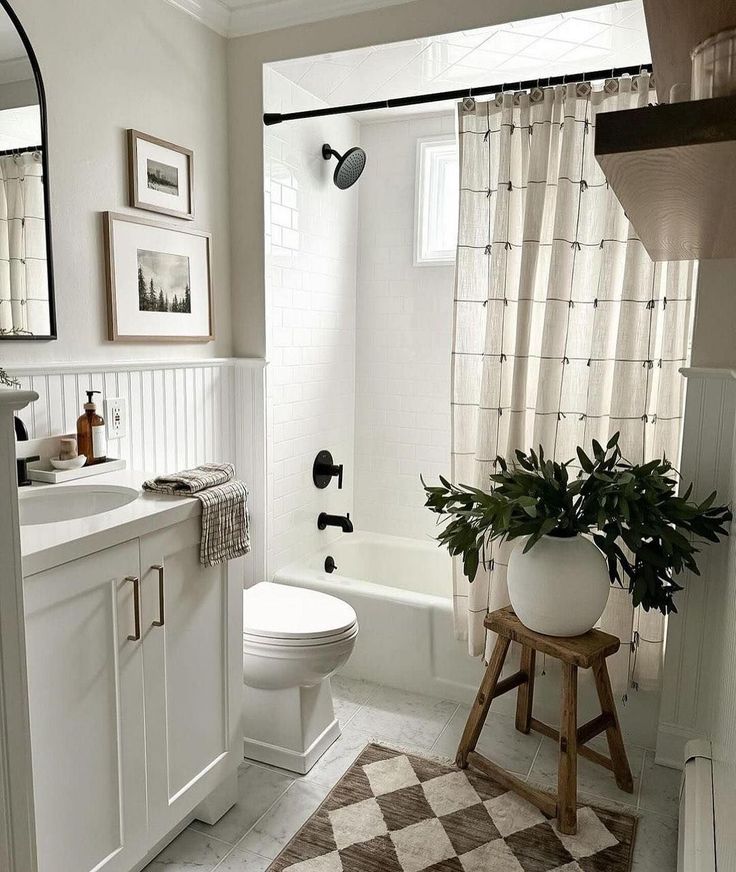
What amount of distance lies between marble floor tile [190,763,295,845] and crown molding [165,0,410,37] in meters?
2.51

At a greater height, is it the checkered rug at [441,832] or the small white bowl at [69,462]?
the small white bowl at [69,462]

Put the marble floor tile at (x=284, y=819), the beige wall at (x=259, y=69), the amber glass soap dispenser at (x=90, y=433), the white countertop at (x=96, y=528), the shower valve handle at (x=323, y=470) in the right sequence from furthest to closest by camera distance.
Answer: the shower valve handle at (x=323, y=470), the beige wall at (x=259, y=69), the amber glass soap dispenser at (x=90, y=433), the marble floor tile at (x=284, y=819), the white countertop at (x=96, y=528)

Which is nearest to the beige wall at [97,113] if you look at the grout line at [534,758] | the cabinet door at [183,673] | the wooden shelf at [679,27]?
the cabinet door at [183,673]

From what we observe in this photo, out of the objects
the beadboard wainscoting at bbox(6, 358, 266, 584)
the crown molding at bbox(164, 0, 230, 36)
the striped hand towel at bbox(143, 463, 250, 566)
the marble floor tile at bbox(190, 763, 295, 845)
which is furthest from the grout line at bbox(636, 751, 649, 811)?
the crown molding at bbox(164, 0, 230, 36)

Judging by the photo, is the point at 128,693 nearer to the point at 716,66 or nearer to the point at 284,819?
the point at 284,819

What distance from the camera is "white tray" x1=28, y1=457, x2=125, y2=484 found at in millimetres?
1936

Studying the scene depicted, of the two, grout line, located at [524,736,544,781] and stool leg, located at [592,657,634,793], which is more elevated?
stool leg, located at [592,657,634,793]

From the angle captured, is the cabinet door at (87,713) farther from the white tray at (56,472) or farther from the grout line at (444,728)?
the grout line at (444,728)

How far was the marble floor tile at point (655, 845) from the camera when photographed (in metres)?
1.90

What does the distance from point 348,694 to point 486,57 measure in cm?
236

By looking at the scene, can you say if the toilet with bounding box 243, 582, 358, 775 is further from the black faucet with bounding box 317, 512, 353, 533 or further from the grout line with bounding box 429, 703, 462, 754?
the black faucet with bounding box 317, 512, 353, 533

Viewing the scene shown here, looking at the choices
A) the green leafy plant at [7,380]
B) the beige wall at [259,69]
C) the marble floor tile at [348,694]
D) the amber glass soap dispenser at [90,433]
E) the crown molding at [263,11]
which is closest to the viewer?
the green leafy plant at [7,380]

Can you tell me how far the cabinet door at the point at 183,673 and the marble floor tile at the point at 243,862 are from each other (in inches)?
Result: 6.9

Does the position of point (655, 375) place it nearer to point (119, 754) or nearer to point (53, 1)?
point (119, 754)
